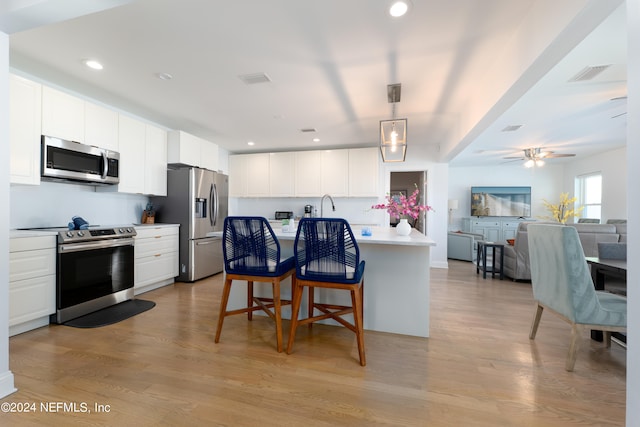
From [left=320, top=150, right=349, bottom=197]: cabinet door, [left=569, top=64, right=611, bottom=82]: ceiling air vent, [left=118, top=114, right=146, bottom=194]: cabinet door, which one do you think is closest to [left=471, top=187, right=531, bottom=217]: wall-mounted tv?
[left=320, top=150, right=349, bottom=197]: cabinet door

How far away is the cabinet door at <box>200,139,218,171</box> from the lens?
462cm

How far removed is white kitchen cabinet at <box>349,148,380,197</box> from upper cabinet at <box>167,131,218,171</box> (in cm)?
267

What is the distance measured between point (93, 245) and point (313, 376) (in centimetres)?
266

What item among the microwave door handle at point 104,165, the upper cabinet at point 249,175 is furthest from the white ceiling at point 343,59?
the upper cabinet at point 249,175

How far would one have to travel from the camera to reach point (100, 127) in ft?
10.5

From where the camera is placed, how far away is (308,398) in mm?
1580

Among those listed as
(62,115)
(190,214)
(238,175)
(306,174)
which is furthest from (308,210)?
(62,115)

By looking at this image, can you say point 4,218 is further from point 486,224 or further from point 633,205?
point 486,224

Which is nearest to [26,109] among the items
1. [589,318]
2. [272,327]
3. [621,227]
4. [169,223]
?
[169,223]

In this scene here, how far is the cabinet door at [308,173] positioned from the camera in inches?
220

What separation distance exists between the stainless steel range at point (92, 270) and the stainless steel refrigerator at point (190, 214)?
864 mm

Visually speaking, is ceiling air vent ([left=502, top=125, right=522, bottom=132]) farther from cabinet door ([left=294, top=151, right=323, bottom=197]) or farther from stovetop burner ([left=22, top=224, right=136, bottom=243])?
stovetop burner ([left=22, top=224, right=136, bottom=243])

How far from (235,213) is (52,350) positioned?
4.40 m

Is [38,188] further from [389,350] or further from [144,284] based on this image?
[389,350]
